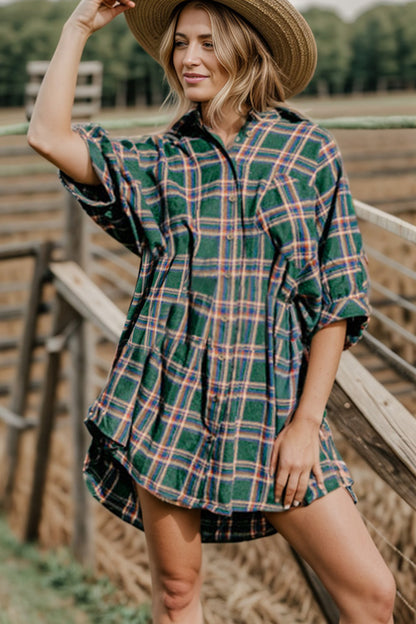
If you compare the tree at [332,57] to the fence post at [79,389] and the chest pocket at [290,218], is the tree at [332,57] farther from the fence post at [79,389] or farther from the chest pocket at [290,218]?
the chest pocket at [290,218]

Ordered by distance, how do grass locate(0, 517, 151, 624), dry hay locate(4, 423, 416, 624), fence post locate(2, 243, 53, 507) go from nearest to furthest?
dry hay locate(4, 423, 416, 624), grass locate(0, 517, 151, 624), fence post locate(2, 243, 53, 507)

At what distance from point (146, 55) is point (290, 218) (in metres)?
68.1

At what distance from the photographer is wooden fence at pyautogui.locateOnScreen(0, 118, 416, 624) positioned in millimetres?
1639

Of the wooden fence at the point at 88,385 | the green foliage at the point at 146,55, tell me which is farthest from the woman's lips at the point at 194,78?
the green foliage at the point at 146,55

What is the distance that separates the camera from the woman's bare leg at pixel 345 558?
4.66 feet

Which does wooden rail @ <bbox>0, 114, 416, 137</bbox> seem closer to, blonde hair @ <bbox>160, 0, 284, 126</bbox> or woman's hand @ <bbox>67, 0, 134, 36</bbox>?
blonde hair @ <bbox>160, 0, 284, 126</bbox>

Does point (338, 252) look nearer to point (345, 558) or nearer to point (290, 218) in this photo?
point (290, 218)

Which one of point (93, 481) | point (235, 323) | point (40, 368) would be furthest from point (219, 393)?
point (40, 368)

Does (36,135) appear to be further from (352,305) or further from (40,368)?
(40,368)

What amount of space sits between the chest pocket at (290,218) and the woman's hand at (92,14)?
49 cm

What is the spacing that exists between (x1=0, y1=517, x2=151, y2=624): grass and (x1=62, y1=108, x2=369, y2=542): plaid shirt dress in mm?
2142

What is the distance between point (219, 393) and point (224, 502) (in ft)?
0.66

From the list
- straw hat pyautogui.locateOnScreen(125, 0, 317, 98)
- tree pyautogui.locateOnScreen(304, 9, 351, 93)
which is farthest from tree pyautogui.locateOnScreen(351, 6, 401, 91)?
straw hat pyautogui.locateOnScreen(125, 0, 317, 98)

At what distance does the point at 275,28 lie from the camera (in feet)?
4.99
